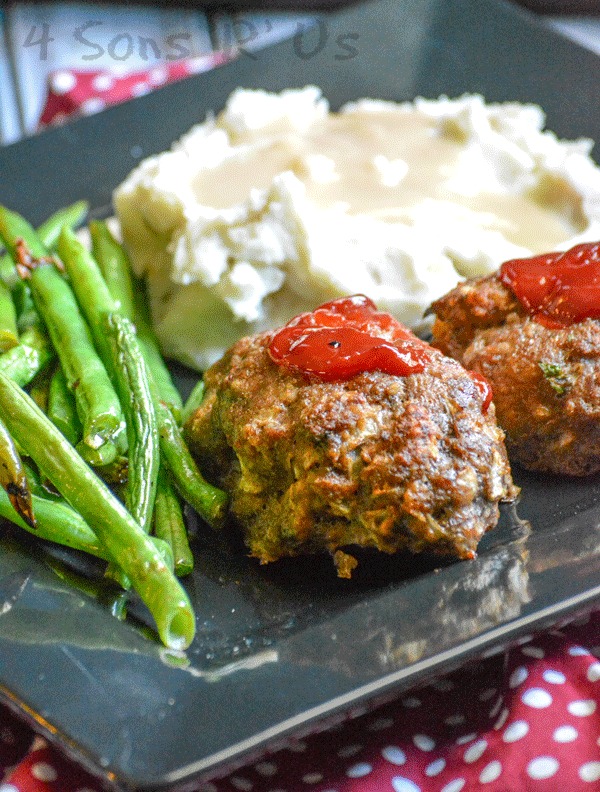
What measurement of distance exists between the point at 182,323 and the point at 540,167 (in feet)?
7.62

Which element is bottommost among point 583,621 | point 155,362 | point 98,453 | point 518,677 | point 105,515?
point 583,621

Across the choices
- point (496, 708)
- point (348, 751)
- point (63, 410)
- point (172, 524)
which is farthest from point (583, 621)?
point (63, 410)

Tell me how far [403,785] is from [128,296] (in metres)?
3.21

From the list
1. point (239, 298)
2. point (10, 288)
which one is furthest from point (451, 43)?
point (10, 288)

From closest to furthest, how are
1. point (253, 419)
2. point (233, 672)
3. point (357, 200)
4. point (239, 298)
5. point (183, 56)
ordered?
point (233, 672) → point (253, 419) → point (239, 298) → point (357, 200) → point (183, 56)

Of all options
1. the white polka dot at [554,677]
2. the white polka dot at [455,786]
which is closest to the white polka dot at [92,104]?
the white polka dot at [554,677]

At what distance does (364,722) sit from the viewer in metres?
3.72

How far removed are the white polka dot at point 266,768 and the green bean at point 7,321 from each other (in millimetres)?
2381

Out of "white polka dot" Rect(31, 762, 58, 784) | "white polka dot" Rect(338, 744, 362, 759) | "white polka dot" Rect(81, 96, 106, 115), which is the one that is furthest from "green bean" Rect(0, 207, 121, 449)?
"white polka dot" Rect(81, 96, 106, 115)

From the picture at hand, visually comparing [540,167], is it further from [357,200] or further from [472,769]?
[472,769]

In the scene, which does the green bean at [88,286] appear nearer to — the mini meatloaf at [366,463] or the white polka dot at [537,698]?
the mini meatloaf at [366,463]

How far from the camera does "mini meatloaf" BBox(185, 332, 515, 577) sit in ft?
12.4

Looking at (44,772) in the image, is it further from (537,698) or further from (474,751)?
(537,698)

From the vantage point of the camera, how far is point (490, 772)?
347cm
